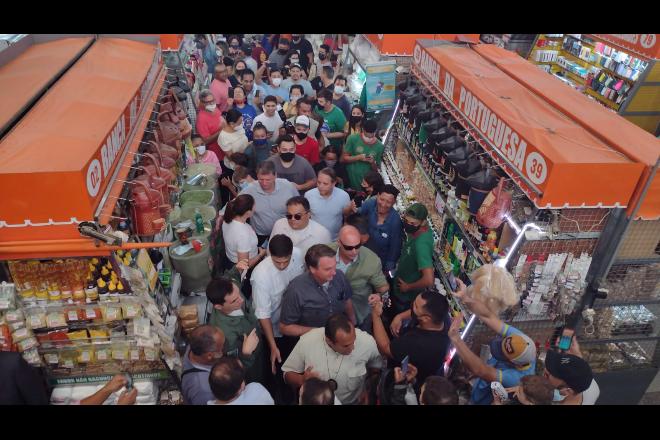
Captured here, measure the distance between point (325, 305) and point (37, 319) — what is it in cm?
230

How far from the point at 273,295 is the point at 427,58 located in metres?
4.48

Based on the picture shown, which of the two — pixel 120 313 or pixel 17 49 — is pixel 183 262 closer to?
pixel 120 313

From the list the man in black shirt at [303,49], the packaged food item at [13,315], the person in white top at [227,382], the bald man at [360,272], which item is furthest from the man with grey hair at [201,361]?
the man in black shirt at [303,49]

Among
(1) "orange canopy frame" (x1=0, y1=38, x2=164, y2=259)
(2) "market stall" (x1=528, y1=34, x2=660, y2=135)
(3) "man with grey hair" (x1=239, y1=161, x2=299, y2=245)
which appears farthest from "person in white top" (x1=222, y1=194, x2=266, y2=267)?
(2) "market stall" (x1=528, y1=34, x2=660, y2=135)

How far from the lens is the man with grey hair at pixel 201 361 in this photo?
342cm

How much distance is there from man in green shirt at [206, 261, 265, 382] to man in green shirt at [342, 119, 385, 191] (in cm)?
339

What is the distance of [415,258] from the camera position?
507 centimetres

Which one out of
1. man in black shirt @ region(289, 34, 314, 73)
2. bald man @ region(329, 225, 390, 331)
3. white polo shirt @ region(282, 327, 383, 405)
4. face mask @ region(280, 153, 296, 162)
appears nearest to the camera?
white polo shirt @ region(282, 327, 383, 405)

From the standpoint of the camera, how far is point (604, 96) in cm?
1184

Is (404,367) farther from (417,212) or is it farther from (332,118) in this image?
(332,118)

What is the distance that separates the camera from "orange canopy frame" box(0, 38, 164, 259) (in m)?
3.08

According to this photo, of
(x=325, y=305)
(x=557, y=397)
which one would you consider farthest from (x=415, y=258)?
(x=557, y=397)

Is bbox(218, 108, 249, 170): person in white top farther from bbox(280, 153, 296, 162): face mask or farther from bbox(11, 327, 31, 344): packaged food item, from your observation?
bbox(11, 327, 31, 344): packaged food item

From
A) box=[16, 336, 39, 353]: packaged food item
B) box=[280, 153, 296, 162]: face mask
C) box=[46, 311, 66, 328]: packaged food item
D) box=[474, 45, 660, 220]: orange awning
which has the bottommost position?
Answer: box=[16, 336, 39, 353]: packaged food item
